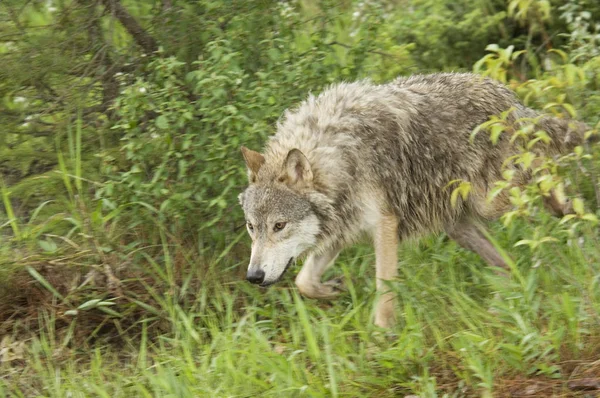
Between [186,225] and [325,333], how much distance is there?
1836mm

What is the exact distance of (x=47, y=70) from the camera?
649cm

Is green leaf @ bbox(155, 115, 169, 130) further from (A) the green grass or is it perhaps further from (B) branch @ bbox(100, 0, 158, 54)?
(B) branch @ bbox(100, 0, 158, 54)

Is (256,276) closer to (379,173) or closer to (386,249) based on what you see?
(386,249)

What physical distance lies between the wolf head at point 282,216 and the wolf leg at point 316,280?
11.7 inches

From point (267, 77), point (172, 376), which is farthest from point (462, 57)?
point (172, 376)

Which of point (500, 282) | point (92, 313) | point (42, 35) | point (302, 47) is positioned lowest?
point (92, 313)

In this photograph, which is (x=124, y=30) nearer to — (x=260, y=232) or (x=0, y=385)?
(x=260, y=232)

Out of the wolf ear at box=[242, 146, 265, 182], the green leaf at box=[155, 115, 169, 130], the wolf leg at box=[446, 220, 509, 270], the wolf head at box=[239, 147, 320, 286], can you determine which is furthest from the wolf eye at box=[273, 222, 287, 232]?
the wolf leg at box=[446, 220, 509, 270]

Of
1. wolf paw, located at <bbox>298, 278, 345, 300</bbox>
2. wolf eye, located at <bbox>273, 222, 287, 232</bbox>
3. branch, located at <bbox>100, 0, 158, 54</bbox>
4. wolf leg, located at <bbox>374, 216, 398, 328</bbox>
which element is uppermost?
branch, located at <bbox>100, 0, 158, 54</bbox>

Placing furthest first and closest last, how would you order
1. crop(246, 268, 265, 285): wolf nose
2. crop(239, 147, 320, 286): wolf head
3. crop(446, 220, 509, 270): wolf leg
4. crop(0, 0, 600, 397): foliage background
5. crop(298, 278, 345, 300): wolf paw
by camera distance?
crop(446, 220, 509, 270): wolf leg < crop(298, 278, 345, 300): wolf paw < crop(239, 147, 320, 286): wolf head < crop(246, 268, 265, 285): wolf nose < crop(0, 0, 600, 397): foliage background

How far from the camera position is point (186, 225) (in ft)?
21.1

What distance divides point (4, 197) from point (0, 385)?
154cm

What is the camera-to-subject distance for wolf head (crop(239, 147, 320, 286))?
18.1 feet

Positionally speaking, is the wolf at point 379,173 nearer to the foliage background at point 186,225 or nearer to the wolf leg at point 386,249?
the wolf leg at point 386,249
